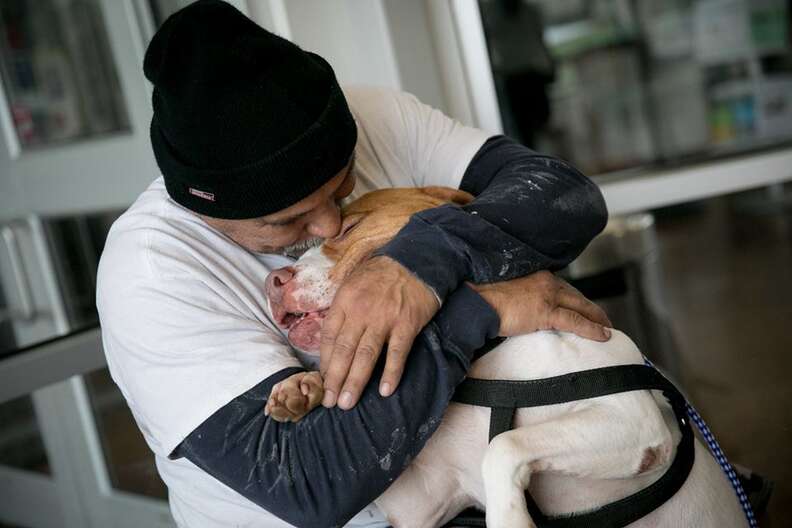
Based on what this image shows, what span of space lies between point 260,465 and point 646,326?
1781mm

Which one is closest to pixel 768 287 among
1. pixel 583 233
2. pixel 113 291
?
pixel 583 233

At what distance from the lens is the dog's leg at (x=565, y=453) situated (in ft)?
3.65

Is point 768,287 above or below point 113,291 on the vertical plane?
below

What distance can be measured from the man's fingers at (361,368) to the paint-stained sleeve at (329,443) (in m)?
0.02

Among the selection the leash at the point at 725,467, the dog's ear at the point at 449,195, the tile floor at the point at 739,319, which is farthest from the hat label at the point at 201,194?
the tile floor at the point at 739,319

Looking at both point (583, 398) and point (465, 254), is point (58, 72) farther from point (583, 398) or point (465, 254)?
point (583, 398)

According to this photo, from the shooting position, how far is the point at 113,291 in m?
1.27

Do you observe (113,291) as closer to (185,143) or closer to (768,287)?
(185,143)

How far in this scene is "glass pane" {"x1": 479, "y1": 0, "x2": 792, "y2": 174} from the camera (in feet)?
14.7

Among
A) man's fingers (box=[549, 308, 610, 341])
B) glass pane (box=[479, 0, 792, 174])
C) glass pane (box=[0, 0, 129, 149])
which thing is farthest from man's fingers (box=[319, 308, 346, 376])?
glass pane (box=[479, 0, 792, 174])

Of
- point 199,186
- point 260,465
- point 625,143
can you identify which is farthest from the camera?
point 625,143

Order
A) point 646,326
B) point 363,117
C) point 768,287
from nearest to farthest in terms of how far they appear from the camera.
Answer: point 363,117, point 646,326, point 768,287

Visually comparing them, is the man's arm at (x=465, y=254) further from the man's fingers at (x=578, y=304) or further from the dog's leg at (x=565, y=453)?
the dog's leg at (x=565, y=453)

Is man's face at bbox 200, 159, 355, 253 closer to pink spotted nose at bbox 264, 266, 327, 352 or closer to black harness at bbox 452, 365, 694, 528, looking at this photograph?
pink spotted nose at bbox 264, 266, 327, 352
